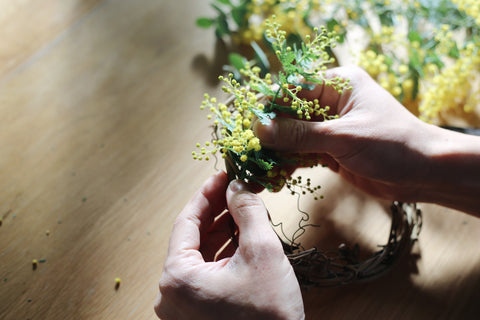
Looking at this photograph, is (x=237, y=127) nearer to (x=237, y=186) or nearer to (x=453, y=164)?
(x=237, y=186)

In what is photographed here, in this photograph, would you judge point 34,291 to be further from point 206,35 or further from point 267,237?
point 206,35

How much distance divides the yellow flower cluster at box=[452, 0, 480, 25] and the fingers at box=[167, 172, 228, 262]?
866 millimetres

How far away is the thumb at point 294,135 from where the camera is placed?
76cm

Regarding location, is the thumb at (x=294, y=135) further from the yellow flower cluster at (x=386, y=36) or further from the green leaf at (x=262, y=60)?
the yellow flower cluster at (x=386, y=36)

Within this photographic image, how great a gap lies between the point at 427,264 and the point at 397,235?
139 mm

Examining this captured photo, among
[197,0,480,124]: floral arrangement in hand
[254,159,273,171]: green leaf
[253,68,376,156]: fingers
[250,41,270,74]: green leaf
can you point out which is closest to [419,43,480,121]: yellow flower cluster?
[197,0,480,124]: floral arrangement in hand

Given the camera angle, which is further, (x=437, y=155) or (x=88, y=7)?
(x=88, y=7)

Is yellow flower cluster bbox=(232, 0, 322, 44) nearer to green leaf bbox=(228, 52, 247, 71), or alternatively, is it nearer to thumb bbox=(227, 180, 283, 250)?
green leaf bbox=(228, 52, 247, 71)

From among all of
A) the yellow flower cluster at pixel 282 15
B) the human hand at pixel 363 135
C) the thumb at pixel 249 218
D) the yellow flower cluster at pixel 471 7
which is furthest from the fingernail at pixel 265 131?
the yellow flower cluster at pixel 471 7

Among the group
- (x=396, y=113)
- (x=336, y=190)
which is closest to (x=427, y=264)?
(x=336, y=190)

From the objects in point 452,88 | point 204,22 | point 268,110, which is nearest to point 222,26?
point 204,22

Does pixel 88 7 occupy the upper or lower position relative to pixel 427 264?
upper

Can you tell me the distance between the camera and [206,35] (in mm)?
1192

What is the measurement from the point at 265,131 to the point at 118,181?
0.49 metres
